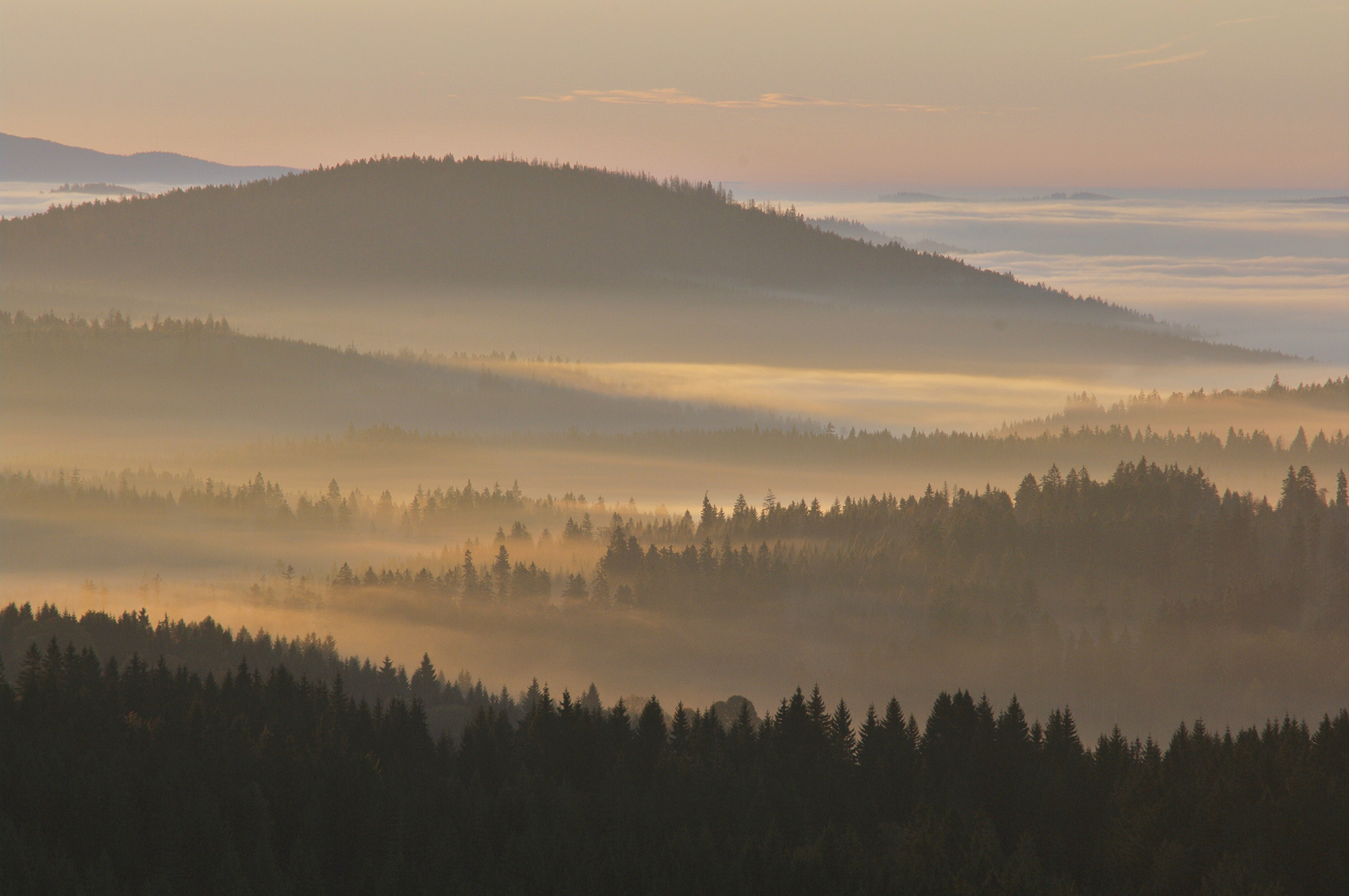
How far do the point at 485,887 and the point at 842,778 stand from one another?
53.4 meters

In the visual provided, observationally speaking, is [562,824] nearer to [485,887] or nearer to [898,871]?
[485,887]

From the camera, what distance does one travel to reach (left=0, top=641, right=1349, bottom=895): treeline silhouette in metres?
95.8

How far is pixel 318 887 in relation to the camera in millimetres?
92062

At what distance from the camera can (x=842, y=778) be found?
449 feet

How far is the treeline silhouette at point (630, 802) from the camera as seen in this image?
314 feet

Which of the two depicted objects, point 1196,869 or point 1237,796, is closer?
point 1196,869

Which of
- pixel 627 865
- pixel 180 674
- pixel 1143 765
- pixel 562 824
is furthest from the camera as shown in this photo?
pixel 180 674

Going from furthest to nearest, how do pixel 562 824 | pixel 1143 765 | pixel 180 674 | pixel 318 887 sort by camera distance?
pixel 180 674 → pixel 1143 765 → pixel 562 824 → pixel 318 887

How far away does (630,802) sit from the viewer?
119 metres

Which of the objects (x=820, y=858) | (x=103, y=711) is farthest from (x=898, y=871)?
(x=103, y=711)

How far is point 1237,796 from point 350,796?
76304 millimetres

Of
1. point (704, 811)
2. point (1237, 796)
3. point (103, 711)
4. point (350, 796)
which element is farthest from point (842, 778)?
point (103, 711)

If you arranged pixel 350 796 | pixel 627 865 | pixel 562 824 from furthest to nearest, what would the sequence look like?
pixel 350 796
pixel 562 824
pixel 627 865

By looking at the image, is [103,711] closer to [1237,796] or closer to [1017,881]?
[1017,881]
